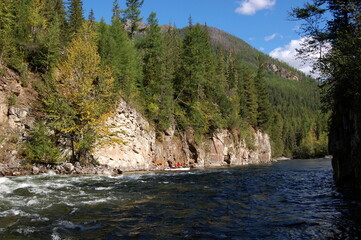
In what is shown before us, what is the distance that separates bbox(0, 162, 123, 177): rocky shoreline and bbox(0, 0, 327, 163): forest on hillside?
1.19 m

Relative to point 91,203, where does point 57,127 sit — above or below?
above

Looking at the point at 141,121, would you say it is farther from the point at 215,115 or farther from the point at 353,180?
the point at 353,180

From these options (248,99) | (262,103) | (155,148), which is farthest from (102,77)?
(262,103)

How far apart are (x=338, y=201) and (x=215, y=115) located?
35.8m

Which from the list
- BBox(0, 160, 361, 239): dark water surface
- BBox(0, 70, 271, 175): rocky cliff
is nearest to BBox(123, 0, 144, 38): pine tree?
BBox(0, 70, 271, 175): rocky cliff

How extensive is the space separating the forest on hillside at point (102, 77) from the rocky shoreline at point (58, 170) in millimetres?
1185

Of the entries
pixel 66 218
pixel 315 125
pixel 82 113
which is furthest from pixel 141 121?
pixel 315 125

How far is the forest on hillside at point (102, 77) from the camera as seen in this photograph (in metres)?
25.3

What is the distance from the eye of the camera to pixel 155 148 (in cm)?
3638

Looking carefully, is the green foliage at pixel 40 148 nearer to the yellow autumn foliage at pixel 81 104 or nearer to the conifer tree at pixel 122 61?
the yellow autumn foliage at pixel 81 104

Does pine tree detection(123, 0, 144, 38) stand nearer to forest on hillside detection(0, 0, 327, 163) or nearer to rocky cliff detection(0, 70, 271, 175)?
forest on hillside detection(0, 0, 327, 163)

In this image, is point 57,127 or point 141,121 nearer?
point 57,127

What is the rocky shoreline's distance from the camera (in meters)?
20.1

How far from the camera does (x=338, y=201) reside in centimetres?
1165
